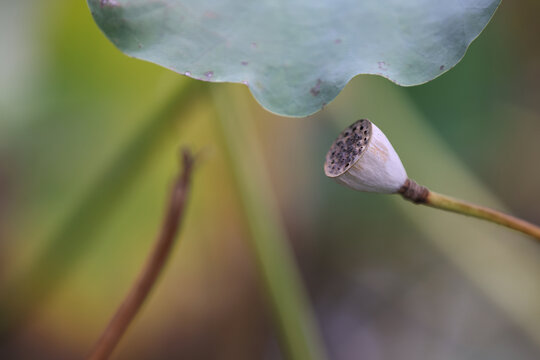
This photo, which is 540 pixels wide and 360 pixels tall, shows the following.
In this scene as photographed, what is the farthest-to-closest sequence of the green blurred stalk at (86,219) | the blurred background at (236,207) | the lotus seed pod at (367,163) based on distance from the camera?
the blurred background at (236,207)
the green blurred stalk at (86,219)
the lotus seed pod at (367,163)

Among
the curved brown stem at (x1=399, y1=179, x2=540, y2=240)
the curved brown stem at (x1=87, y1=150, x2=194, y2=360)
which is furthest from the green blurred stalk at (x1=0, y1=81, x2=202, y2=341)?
the curved brown stem at (x1=399, y1=179, x2=540, y2=240)

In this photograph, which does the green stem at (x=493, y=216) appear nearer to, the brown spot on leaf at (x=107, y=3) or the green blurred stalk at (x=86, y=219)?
the brown spot on leaf at (x=107, y=3)

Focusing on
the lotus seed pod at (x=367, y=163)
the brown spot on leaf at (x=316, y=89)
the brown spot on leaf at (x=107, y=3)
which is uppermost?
the brown spot on leaf at (x=107, y=3)

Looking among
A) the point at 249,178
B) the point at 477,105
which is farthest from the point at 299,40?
the point at 477,105

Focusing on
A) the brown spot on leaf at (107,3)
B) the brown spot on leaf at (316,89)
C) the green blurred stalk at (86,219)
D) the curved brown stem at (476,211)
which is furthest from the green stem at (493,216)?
the green blurred stalk at (86,219)

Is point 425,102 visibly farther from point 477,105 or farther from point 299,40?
point 299,40

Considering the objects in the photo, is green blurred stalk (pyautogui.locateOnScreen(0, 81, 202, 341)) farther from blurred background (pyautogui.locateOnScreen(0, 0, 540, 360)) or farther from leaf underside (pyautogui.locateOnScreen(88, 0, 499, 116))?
leaf underside (pyautogui.locateOnScreen(88, 0, 499, 116))

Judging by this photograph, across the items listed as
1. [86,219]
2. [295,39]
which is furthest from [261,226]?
[295,39]

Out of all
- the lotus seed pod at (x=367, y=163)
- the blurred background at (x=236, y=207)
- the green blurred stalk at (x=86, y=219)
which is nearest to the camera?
the lotus seed pod at (x=367, y=163)
